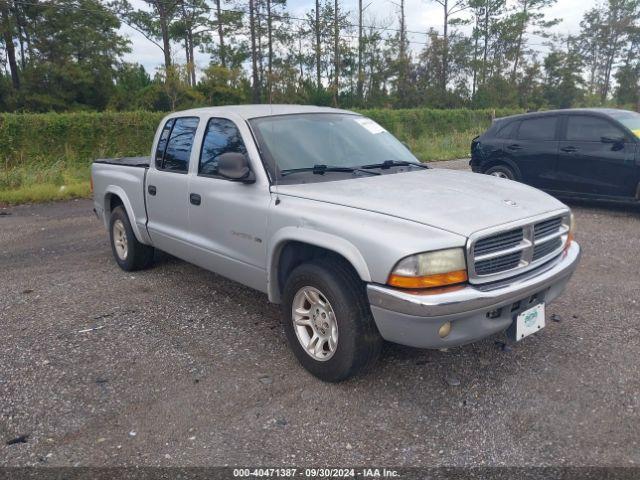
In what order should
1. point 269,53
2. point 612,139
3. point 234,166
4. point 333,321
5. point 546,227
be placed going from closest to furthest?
1. point 333,321
2. point 546,227
3. point 234,166
4. point 612,139
5. point 269,53

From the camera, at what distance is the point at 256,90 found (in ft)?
120

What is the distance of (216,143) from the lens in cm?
425

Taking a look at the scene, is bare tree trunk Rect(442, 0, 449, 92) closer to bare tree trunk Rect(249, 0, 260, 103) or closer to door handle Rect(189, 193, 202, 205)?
bare tree trunk Rect(249, 0, 260, 103)

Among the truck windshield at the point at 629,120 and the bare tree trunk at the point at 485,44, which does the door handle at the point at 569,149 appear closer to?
the truck windshield at the point at 629,120

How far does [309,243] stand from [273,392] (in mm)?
960

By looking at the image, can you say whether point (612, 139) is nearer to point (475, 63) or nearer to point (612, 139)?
point (612, 139)

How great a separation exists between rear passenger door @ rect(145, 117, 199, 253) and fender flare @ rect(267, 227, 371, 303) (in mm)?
1252

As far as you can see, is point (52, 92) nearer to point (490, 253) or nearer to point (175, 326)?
point (175, 326)

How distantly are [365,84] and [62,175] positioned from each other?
33.3 metres

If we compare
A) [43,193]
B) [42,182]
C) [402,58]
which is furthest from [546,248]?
[402,58]

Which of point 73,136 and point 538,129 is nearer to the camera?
point 538,129

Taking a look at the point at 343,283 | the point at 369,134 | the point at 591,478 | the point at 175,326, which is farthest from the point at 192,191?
the point at 591,478

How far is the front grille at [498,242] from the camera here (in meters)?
2.89

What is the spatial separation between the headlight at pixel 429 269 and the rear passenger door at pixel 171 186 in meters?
2.32
